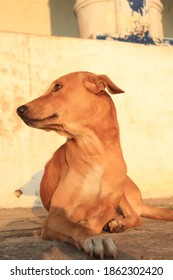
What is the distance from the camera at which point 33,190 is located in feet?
18.3

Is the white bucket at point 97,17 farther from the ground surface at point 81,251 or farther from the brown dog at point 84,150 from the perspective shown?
the ground surface at point 81,251

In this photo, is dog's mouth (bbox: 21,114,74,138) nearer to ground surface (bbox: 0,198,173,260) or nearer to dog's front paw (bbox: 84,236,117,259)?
ground surface (bbox: 0,198,173,260)

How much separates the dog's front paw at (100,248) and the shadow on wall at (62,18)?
8028 millimetres

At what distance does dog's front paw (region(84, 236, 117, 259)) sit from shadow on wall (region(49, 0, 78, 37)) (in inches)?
316

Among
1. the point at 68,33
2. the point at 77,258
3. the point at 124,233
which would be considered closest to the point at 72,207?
the point at 124,233

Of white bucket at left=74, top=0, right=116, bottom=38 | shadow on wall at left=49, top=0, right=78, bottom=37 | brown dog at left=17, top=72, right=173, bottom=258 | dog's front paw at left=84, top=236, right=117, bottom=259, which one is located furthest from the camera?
shadow on wall at left=49, top=0, right=78, bottom=37

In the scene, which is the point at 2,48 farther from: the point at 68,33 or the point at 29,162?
the point at 68,33

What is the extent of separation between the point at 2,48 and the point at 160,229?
12.6 feet

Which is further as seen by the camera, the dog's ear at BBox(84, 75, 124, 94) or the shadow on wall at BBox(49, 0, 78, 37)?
the shadow on wall at BBox(49, 0, 78, 37)

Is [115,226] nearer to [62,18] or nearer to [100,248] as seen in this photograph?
[100,248]

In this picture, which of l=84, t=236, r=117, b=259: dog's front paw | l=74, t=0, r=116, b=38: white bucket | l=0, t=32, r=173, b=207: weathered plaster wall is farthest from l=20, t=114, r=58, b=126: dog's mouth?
l=74, t=0, r=116, b=38: white bucket

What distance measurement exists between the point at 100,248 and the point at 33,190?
379cm

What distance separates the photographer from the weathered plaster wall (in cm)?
551

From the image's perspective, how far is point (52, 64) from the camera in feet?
19.0
